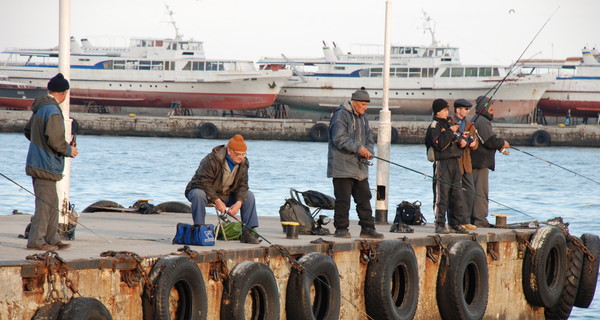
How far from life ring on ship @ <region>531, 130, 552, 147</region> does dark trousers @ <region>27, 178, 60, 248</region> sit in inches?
2245

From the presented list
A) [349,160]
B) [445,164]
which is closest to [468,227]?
[445,164]

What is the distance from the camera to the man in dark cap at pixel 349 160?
1034cm

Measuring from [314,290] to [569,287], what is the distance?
Result: 5046 millimetres

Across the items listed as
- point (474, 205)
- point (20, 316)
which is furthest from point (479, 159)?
point (20, 316)

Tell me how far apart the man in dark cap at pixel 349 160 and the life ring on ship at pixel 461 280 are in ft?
2.83

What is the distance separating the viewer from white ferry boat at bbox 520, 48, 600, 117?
2904 inches

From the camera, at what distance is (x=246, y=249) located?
8.62 m

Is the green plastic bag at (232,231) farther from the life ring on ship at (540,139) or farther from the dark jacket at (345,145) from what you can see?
the life ring on ship at (540,139)

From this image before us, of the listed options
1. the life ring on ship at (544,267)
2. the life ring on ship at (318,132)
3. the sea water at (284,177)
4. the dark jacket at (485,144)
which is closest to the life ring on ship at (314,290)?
the life ring on ship at (544,267)

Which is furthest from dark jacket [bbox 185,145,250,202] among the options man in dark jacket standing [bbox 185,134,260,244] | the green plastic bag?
the green plastic bag

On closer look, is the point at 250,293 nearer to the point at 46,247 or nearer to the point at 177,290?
the point at 177,290

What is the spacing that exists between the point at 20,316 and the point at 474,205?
7635 mm

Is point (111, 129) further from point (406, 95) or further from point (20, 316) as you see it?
point (20, 316)

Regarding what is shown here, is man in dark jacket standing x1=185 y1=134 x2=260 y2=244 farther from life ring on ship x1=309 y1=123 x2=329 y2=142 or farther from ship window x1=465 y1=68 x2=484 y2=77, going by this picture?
ship window x1=465 y1=68 x2=484 y2=77
